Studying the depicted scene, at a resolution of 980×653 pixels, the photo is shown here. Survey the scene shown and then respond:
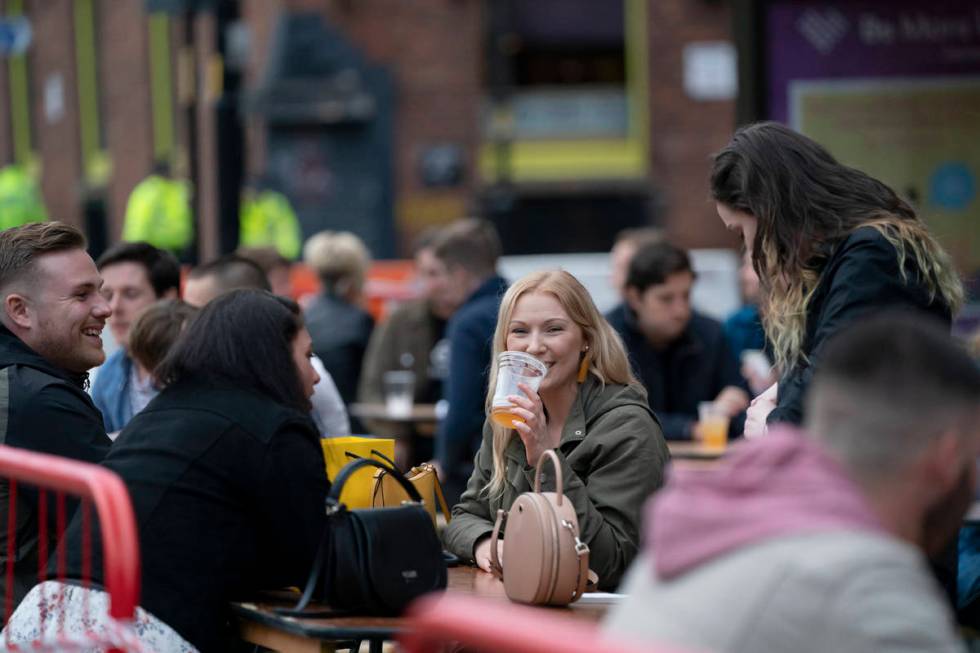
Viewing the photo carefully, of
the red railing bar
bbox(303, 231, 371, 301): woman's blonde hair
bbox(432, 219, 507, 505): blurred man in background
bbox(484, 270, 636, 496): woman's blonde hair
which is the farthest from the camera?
bbox(303, 231, 371, 301): woman's blonde hair

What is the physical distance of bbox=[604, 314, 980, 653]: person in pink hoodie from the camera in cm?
249

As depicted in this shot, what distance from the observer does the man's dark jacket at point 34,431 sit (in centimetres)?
469

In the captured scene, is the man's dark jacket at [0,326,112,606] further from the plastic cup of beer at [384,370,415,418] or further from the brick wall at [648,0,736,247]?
the brick wall at [648,0,736,247]

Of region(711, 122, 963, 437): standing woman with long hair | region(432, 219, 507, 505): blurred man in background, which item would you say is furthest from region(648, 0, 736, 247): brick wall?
region(711, 122, 963, 437): standing woman with long hair

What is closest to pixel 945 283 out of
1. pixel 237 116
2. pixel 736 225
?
pixel 736 225

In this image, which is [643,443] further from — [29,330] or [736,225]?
[29,330]

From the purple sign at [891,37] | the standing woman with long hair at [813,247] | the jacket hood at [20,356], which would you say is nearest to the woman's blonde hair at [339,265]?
the purple sign at [891,37]

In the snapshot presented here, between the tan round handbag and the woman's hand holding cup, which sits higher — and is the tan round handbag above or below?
below

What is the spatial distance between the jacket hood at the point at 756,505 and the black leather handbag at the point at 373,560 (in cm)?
144

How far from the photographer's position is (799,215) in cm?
432

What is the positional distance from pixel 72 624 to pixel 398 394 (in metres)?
4.84

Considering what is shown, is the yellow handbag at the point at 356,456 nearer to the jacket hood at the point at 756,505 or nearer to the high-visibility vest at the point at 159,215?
the jacket hood at the point at 756,505

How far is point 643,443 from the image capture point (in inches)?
182

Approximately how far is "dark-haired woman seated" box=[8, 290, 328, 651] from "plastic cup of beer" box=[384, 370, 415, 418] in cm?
445
